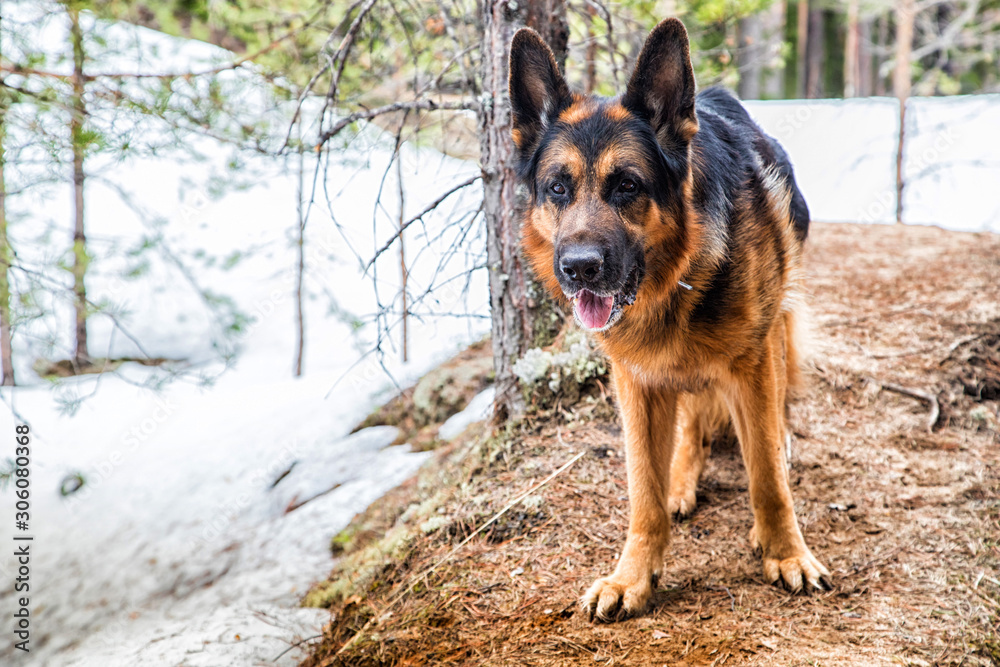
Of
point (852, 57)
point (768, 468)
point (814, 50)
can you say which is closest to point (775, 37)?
point (852, 57)

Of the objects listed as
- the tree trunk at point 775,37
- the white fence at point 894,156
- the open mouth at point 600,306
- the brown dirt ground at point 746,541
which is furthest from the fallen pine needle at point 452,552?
the tree trunk at point 775,37

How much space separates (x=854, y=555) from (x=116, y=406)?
29.2ft

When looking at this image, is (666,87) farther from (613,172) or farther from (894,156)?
(894,156)

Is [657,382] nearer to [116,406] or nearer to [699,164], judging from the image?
[699,164]

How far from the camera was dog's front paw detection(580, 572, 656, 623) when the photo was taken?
8.86ft

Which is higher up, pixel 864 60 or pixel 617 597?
pixel 864 60

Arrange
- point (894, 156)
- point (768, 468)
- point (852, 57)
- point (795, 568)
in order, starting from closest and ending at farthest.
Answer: point (795, 568)
point (768, 468)
point (894, 156)
point (852, 57)

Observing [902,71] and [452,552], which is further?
[902,71]

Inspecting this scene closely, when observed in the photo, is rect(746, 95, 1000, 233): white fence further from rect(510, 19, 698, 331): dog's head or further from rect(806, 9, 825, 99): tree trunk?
rect(510, 19, 698, 331): dog's head

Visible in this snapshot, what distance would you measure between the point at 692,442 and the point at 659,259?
141 cm

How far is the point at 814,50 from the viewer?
771 inches

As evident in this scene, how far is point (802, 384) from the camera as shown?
3871 millimetres

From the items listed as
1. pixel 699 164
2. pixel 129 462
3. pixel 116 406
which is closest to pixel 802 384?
pixel 699 164

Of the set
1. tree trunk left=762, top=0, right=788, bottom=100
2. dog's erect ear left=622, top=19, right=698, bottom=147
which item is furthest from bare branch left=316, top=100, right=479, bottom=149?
tree trunk left=762, top=0, right=788, bottom=100
